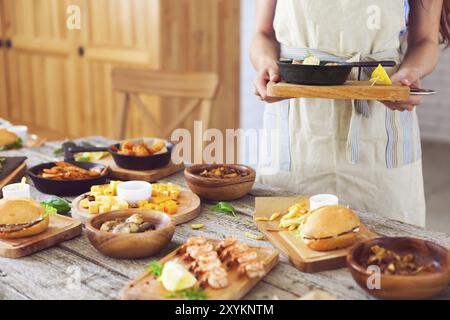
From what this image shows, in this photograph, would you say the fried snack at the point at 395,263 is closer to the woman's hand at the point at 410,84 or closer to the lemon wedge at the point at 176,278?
the lemon wedge at the point at 176,278

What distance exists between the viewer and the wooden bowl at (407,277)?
1058mm

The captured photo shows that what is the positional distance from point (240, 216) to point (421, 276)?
58 centimetres

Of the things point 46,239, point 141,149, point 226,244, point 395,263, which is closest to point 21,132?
point 141,149

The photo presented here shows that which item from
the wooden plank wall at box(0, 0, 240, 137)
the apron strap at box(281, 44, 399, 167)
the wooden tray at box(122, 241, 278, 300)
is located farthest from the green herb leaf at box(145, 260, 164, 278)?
the wooden plank wall at box(0, 0, 240, 137)

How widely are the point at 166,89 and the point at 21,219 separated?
4.86 feet

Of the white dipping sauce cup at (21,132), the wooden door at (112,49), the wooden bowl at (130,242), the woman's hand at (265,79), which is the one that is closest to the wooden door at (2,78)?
the wooden door at (112,49)

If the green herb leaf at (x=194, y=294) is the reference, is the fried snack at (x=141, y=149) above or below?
above

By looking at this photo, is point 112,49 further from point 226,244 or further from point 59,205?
point 226,244

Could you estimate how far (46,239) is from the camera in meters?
1.33

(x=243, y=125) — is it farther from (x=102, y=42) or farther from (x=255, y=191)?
(x=255, y=191)

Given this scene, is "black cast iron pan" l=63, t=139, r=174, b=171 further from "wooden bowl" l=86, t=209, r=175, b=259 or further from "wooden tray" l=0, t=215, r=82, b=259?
"wooden bowl" l=86, t=209, r=175, b=259

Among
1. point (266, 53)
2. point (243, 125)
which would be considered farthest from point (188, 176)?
point (243, 125)

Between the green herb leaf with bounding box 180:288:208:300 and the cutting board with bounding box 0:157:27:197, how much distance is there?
0.89 m

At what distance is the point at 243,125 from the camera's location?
4.47 metres
